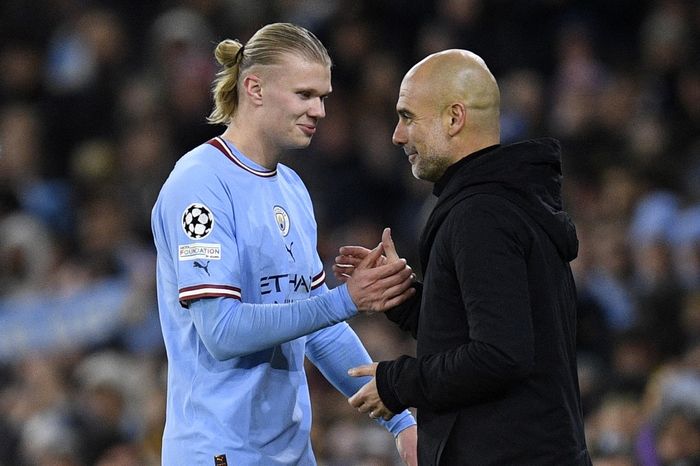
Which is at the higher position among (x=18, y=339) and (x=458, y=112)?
(x=458, y=112)

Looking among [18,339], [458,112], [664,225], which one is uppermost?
[458,112]

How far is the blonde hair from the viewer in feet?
12.4

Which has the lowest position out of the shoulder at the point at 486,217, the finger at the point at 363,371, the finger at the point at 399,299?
the finger at the point at 363,371

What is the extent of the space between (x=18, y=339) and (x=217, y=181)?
17.4 ft

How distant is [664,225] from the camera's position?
274 inches

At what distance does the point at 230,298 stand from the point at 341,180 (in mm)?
4590

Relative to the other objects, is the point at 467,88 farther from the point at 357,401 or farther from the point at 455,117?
the point at 357,401

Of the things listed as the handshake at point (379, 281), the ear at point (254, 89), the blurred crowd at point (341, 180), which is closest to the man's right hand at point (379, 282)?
the handshake at point (379, 281)

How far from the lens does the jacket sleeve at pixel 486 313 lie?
3.13 m

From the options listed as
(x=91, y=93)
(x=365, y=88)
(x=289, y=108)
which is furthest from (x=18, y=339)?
(x=289, y=108)

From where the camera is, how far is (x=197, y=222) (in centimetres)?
351

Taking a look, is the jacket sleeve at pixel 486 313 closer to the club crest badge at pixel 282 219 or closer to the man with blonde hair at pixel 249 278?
the man with blonde hair at pixel 249 278

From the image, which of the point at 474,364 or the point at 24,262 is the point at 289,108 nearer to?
the point at 474,364

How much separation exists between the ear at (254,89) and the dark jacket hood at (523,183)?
696 mm
